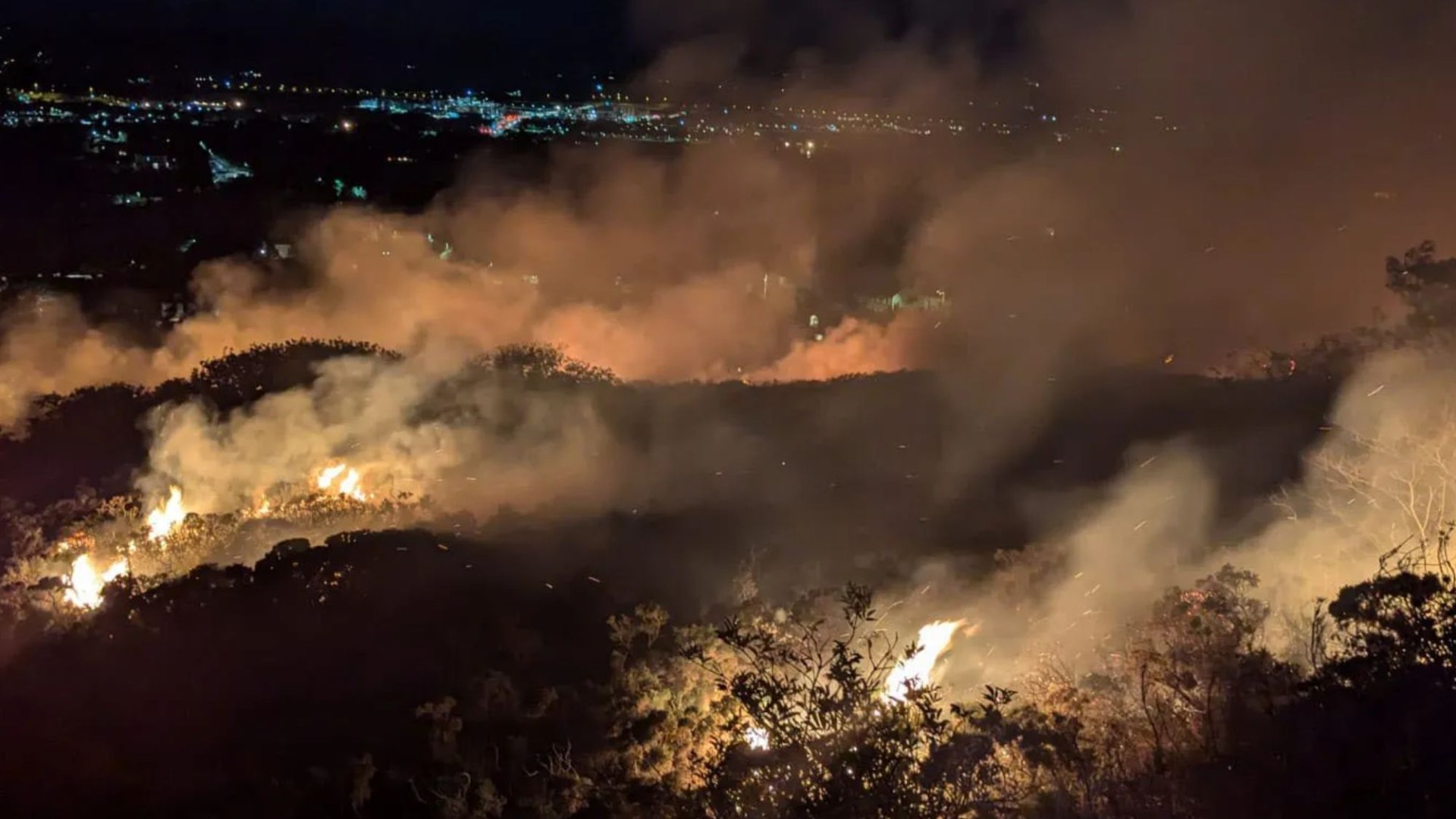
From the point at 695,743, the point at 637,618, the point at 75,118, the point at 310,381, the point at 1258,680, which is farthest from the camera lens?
the point at 75,118

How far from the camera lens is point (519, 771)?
10.0m

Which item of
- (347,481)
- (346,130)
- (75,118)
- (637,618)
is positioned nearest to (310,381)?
(347,481)

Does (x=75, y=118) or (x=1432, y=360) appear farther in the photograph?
(x=75, y=118)

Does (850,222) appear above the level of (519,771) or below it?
above

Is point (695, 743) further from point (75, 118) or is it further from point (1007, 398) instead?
point (75, 118)

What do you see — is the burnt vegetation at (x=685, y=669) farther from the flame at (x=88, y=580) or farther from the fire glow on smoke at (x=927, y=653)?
the flame at (x=88, y=580)

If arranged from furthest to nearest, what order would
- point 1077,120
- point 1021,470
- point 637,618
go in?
1. point 1077,120
2. point 1021,470
3. point 637,618

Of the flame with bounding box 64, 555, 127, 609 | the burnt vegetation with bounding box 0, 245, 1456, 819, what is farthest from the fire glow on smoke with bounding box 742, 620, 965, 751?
the flame with bounding box 64, 555, 127, 609

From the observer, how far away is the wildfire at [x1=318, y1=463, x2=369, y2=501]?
1555 cm

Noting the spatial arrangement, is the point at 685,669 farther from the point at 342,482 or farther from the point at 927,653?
the point at 342,482

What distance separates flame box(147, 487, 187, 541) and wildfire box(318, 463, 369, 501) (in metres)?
1.92

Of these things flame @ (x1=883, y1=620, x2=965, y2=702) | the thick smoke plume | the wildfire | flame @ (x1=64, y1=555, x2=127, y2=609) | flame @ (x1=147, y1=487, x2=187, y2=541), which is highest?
the thick smoke plume

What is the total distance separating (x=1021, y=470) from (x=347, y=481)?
10.7 m

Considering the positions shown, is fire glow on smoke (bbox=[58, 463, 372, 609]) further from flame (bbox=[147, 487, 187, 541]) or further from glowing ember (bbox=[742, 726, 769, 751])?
glowing ember (bbox=[742, 726, 769, 751])
